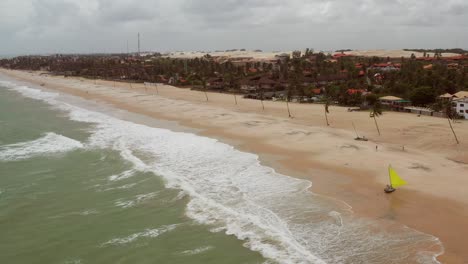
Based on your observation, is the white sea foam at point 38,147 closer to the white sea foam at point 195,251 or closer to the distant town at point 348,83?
the white sea foam at point 195,251

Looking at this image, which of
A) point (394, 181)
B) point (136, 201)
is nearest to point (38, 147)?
point (136, 201)

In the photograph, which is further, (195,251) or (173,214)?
(173,214)

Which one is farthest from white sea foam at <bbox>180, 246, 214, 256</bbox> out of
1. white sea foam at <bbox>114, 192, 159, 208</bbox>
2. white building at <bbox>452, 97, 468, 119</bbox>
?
white building at <bbox>452, 97, 468, 119</bbox>

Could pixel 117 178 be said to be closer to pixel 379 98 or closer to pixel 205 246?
pixel 205 246

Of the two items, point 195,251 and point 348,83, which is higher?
point 348,83

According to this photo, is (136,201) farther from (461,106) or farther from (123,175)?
(461,106)

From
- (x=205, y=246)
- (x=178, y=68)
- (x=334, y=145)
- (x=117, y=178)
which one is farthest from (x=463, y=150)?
(x=178, y=68)
